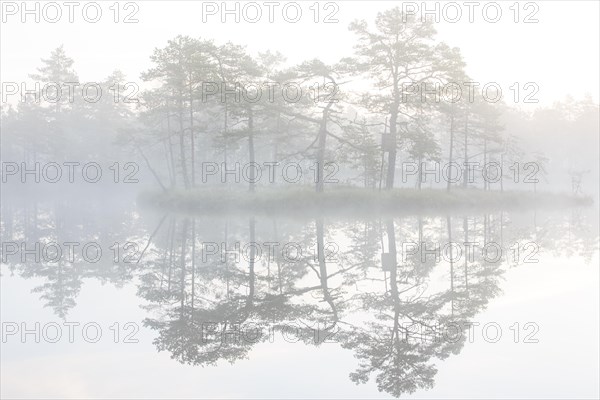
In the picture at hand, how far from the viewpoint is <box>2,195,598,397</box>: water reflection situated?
712cm

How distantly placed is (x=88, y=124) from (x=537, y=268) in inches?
2935

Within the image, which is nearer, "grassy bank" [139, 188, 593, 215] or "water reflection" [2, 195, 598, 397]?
"water reflection" [2, 195, 598, 397]

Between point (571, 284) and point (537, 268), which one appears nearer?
point (571, 284)

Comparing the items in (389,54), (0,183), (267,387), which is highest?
(389,54)

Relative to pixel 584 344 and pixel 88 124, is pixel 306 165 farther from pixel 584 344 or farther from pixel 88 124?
pixel 584 344

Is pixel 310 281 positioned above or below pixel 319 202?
below

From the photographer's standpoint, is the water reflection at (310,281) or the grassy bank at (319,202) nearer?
the water reflection at (310,281)

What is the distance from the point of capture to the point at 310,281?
37.1ft

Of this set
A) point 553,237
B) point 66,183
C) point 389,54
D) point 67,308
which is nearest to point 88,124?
point 66,183

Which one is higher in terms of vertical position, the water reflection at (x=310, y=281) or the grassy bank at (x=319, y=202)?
the grassy bank at (x=319, y=202)

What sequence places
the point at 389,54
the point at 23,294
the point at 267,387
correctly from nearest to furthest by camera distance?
the point at 267,387
the point at 23,294
the point at 389,54

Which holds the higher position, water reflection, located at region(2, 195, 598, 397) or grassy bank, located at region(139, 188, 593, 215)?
grassy bank, located at region(139, 188, 593, 215)

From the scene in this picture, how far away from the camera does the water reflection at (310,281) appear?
23.4 ft

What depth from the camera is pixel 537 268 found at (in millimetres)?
13141
